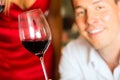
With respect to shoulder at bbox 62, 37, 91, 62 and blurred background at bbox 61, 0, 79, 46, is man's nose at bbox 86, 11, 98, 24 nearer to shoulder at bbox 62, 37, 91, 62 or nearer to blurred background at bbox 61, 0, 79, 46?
shoulder at bbox 62, 37, 91, 62

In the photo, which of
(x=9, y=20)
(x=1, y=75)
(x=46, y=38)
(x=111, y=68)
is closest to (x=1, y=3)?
(x=9, y=20)

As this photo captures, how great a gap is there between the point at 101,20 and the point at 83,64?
24 cm

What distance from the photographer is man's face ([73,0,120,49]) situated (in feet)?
4.99

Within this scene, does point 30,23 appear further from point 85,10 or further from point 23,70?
point 23,70

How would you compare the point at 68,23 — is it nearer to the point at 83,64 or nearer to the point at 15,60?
the point at 15,60

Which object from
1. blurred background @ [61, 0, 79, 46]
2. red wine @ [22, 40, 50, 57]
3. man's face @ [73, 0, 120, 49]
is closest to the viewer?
red wine @ [22, 40, 50, 57]

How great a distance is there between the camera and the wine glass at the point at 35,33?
134cm

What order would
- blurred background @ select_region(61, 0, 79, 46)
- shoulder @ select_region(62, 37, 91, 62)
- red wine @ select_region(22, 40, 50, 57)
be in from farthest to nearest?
blurred background @ select_region(61, 0, 79, 46)
shoulder @ select_region(62, 37, 91, 62)
red wine @ select_region(22, 40, 50, 57)

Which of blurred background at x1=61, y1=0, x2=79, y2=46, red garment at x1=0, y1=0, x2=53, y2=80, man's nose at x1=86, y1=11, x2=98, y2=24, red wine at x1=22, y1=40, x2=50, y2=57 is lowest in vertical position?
blurred background at x1=61, y1=0, x2=79, y2=46

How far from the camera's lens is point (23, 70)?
5.83 feet

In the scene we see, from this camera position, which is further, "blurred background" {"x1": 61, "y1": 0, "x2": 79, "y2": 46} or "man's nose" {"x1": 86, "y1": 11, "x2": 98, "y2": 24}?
"blurred background" {"x1": 61, "y1": 0, "x2": 79, "y2": 46}

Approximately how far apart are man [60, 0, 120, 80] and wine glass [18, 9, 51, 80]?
257mm

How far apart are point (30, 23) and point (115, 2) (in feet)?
1.31

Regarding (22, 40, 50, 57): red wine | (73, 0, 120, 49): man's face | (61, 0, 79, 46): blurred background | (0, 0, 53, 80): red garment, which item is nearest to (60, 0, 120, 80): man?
(73, 0, 120, 49): man's face
